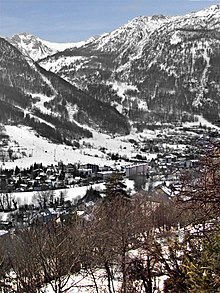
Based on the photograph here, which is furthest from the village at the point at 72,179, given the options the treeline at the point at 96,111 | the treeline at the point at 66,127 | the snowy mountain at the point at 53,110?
the treeline at the point at 96,111

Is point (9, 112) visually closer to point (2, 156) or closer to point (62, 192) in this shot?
point (2, 156)

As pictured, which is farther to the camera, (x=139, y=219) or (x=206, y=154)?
(x=139, y=219)

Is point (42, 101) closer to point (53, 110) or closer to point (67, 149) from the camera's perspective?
point (53, 110)

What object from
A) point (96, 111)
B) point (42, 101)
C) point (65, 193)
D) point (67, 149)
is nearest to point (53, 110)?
point (42, 101)

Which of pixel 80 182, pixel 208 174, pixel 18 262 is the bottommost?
pixel 80 182

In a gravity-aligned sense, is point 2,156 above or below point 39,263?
below

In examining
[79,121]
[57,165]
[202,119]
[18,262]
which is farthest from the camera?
→ [202,119]

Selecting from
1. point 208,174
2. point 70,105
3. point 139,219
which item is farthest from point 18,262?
point 70,105

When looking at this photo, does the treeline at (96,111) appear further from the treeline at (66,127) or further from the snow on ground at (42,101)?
the treeline at (66,127)

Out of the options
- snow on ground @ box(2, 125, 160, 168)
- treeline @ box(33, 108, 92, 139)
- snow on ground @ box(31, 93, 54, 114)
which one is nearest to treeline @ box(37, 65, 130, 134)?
snow on ground @ box(31, 93, 54, 114)
